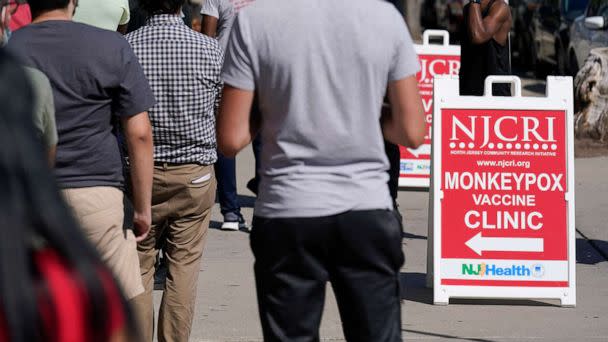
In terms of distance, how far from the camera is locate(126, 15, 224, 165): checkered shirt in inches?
208

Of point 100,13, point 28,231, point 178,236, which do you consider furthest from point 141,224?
point 28,231

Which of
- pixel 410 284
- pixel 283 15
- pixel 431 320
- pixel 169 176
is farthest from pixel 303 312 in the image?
pixel 410 284

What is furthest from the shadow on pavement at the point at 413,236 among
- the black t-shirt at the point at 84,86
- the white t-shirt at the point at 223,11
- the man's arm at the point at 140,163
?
the black t-shirt at the point at 84,86

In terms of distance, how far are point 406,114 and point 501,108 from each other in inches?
125

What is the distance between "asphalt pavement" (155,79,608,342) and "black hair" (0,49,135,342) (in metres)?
4.50

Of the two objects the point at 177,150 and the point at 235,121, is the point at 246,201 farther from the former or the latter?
the point at 235,121

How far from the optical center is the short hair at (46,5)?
4320mm

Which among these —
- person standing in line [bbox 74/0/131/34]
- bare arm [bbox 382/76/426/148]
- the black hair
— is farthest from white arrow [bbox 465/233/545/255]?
the black hair

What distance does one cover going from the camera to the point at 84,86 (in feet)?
14.4

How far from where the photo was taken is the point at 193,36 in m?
5.35

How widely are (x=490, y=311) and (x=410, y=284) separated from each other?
75 cm

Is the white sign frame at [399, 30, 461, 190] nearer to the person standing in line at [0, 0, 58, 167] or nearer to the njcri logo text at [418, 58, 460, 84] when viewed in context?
the njcri logo text at [418, 58, 460, 84]

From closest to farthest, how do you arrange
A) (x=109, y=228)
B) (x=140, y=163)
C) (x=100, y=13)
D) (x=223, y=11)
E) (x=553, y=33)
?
(x=109, y=228)
(x=140, y=163)
(x=100, y=13)
(x=223, y=11)
(x=553, y=33)

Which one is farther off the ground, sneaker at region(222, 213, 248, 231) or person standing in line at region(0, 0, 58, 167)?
person standing in line at region(0, 0, 58, 167)
